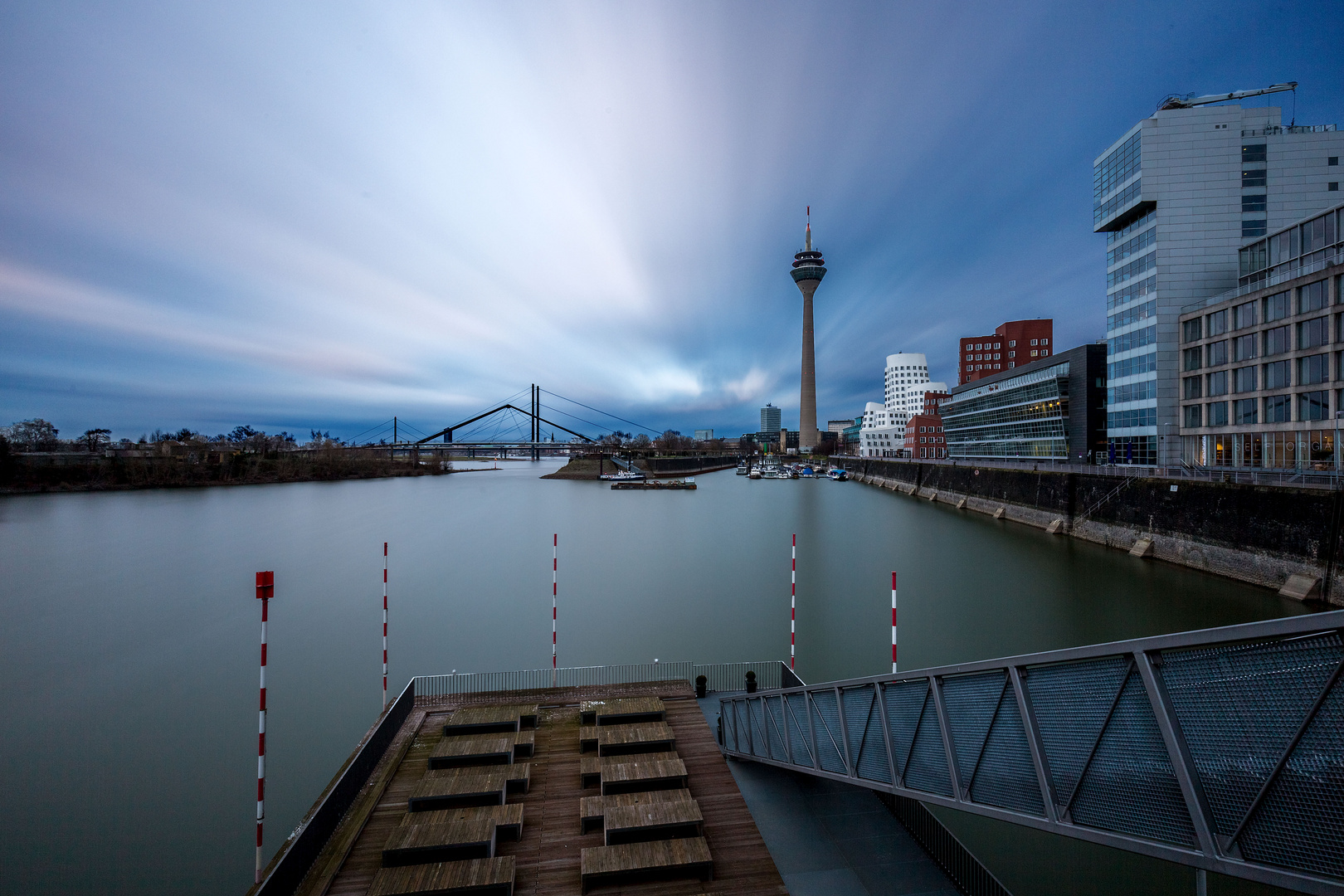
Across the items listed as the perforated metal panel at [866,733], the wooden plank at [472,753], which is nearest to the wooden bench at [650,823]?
the perforated metal panel at [866,733]

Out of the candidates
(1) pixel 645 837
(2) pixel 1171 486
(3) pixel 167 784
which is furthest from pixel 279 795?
(2) pixel 1171 486

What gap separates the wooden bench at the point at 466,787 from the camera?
17.4 feet

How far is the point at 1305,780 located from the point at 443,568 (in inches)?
916

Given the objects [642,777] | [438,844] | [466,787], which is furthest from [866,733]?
[466,787]

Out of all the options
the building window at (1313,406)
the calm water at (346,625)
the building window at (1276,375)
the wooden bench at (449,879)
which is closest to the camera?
the wooden bench at (449,879)

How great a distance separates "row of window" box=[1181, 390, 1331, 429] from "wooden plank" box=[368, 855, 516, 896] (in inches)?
1129

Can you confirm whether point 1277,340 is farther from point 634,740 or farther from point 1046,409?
point 634,740

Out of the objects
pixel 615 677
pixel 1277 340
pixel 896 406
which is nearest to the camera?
pixel 615 677

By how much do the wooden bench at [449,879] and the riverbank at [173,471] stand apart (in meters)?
74.2

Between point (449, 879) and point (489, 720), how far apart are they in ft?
8.49

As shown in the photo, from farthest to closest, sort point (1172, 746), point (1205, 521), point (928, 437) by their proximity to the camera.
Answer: point (928, 437)
point (1205, 521)
point (1172, 746)

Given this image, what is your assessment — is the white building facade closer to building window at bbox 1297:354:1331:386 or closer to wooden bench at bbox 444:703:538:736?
building window at bbox 1297:354:1331:386

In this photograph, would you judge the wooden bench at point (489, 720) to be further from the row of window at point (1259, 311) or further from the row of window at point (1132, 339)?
the row of window at point (1132, 339)

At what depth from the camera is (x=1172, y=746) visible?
2199 mm
